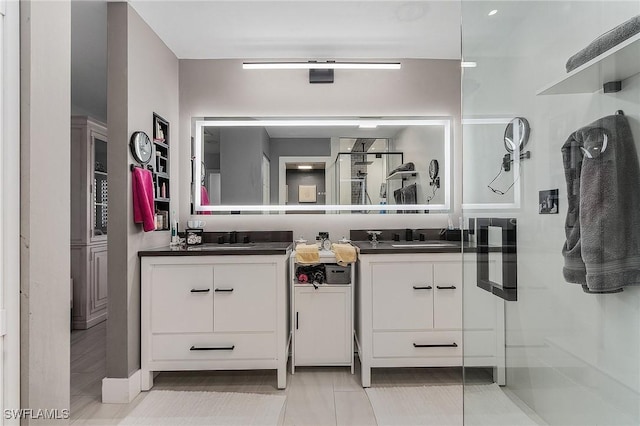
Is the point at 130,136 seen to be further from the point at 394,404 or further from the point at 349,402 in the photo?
the point at 394,404

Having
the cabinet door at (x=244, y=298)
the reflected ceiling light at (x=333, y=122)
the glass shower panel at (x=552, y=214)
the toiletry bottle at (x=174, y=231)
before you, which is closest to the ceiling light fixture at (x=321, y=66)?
the reflected ceiling light at (x=333, y=122)

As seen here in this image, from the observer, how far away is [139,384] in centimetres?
210

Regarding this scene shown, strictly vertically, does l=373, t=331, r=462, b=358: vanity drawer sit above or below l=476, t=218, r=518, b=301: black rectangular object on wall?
below

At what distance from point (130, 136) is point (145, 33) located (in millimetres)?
779

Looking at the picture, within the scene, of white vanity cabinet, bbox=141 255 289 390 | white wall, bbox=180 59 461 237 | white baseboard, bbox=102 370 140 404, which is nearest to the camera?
white baseboard, bbox=102 370 140 404

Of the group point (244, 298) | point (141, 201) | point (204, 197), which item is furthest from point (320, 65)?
point (244, 298)

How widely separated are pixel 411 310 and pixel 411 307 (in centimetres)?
2

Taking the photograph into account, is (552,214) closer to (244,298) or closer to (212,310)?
(244,298)

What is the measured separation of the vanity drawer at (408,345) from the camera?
2164 millimetres

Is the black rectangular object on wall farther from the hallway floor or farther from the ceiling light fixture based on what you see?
the ceiling light fixture

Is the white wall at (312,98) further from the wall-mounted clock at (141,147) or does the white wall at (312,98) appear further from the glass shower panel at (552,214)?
the glass shower panel at (552,214)

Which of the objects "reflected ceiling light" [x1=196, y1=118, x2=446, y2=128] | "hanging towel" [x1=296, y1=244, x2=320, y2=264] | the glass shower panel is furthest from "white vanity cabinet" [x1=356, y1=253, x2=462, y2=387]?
"reflected ceiling light" [x1=196, y1=118, x2=446, y2=128]

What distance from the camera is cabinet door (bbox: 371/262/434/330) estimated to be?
217 cm

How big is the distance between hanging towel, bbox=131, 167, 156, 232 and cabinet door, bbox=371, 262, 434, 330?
59.6 inches
